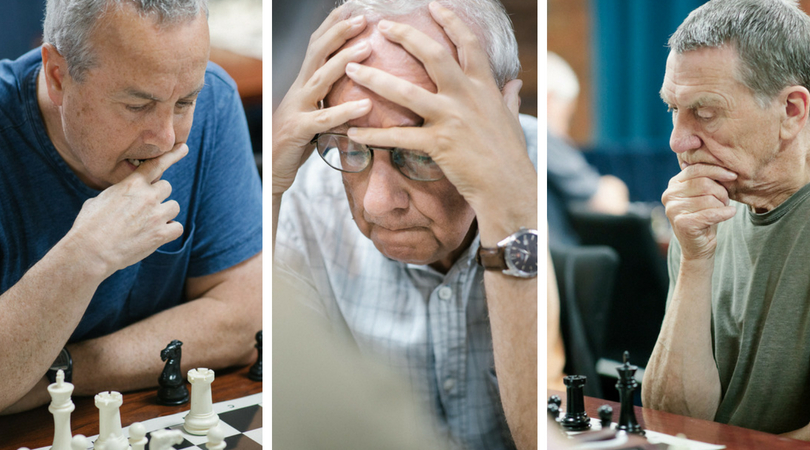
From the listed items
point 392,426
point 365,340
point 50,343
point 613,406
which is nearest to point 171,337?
point 50,343

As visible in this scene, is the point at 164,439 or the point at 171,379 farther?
the point at 171,379

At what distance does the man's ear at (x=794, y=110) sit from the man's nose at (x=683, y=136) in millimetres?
194

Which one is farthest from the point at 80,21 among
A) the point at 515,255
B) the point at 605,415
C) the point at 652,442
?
the point at 652,442

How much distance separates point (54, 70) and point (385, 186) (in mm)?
831

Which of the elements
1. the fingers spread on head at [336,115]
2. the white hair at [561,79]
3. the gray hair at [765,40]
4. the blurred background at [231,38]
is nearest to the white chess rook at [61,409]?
the blurred background at [231,38]

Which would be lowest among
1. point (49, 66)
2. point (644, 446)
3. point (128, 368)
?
point (644, 446)

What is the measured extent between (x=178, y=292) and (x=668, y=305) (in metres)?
1.30

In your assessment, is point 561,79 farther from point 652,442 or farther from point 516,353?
point 652,442

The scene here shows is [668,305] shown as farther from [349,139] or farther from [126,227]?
[126,227]

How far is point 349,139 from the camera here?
154 centimetres

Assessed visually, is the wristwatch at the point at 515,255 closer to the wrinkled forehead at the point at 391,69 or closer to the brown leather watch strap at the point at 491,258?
the brown leather watch strap at the point at 491,258

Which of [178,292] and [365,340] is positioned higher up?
[178,292]

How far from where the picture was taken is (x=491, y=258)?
1580 mm

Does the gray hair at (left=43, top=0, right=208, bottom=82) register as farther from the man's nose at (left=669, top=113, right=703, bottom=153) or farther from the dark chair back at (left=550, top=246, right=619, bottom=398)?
the man's nose at (left=669, top=113, right=703, bottom=153)
